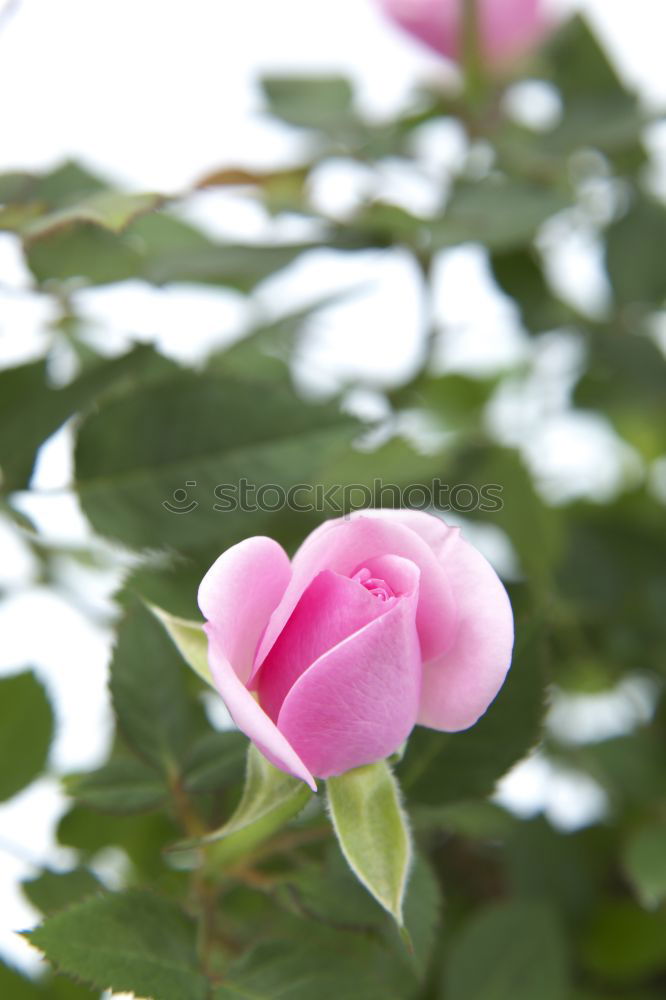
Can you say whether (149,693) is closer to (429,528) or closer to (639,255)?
(429,528)

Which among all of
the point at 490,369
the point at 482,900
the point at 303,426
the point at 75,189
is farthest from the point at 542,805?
the point at 490,369

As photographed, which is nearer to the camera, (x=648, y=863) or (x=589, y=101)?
(x=648, y=863)

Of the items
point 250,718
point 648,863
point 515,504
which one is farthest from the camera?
point 515,504

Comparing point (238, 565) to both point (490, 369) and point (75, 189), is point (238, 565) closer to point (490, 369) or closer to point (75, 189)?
point (75, 189)

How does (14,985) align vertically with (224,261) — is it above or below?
below

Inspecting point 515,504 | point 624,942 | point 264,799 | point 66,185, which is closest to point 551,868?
point 624,942

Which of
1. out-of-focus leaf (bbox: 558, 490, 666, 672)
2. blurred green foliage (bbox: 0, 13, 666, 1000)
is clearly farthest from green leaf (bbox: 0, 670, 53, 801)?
out-of-focus leaf (bbox: 558, 490, 666, 672)

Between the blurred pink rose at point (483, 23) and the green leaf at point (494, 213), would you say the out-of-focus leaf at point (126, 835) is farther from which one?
the blurred pink rose at point (483, 23)
